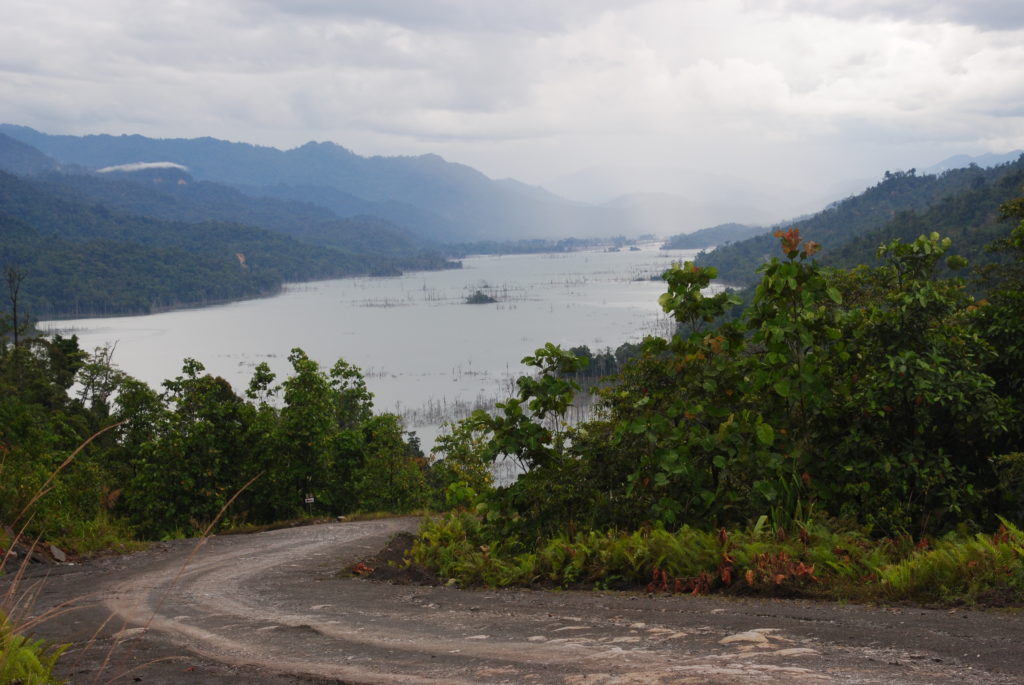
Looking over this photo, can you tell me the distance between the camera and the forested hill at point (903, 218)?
7931 centimetres

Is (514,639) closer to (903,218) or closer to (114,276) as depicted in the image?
(903,218)

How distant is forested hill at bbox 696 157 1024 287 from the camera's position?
79312 mm

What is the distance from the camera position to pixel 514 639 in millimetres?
4145

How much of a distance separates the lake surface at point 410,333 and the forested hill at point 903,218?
1787cm

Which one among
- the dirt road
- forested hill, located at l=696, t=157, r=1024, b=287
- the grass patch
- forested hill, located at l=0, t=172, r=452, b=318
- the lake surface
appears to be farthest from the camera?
forested hill, located at l=0, t=172, r=452, b=318

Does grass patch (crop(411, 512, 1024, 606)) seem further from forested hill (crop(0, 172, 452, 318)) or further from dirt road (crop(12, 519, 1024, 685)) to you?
forested hill (crop(0, 172, 452, 318))

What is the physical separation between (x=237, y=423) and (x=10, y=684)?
14.3 m

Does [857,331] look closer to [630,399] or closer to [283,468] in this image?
[630,399]

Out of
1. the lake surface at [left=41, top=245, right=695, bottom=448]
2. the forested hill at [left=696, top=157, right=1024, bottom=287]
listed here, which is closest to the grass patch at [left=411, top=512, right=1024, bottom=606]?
the lake surface at [left=41, top=245, right=695, bottom=448]

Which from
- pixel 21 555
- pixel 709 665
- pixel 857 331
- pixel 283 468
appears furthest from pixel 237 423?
pixel 709 665

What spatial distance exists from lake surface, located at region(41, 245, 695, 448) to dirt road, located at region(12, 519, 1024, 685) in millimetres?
45385

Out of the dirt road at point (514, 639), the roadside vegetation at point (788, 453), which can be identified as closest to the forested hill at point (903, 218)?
the roadside vegetation at point (788, 453)

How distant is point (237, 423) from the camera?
1714 centimetres

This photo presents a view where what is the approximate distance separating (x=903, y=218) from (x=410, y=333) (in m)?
60.7
